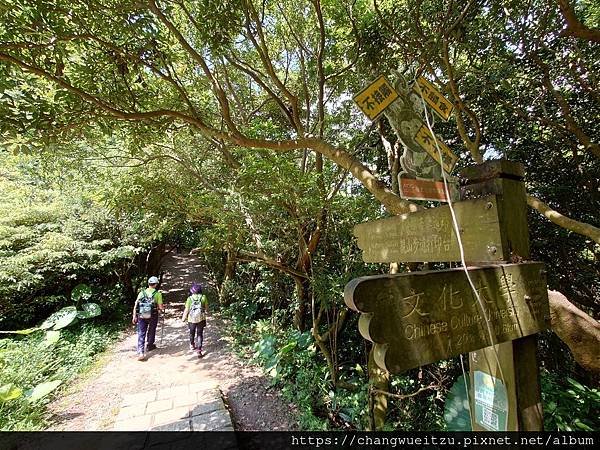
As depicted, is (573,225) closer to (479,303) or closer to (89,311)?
(479,303)

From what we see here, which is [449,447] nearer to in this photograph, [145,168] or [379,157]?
[379,157]

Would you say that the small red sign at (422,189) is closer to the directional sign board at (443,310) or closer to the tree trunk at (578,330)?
the directional sign board at (443,310)

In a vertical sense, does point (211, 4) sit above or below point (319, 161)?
above

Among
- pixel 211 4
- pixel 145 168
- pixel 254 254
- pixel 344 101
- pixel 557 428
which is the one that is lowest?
pixel 557 428

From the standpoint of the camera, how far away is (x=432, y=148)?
1515 millimetres

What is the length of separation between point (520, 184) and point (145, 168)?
270 inches

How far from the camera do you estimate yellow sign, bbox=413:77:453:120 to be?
1665mm

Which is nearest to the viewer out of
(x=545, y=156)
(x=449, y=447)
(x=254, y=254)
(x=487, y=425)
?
(x=487, y=425)

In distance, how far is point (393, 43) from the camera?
14.6 feet

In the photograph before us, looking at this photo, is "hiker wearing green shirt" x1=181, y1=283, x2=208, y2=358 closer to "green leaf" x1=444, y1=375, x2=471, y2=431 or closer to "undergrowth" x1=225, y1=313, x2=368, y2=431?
"undergrowth" x1=225, y1=313, x2=368, y2=431

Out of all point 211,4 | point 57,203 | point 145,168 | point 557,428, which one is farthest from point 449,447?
point 57,203

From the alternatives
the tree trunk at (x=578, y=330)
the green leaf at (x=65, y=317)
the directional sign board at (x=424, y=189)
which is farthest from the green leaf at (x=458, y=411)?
the green leaf at (x=65, y=317)

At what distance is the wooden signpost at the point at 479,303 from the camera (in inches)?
35.9

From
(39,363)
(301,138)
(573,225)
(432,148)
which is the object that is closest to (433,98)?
(432,148)
